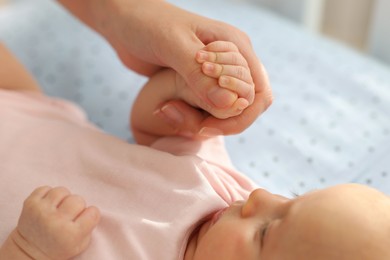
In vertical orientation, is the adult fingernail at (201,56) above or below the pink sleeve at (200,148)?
above

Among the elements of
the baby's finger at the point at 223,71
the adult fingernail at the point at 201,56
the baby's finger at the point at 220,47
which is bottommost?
the baby's finger at the point at 223,71

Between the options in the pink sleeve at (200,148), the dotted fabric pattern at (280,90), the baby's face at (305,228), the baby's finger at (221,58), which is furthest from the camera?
the dotted fabric pattern at (280,90)

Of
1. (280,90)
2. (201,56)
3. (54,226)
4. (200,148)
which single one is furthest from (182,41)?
(280,90)

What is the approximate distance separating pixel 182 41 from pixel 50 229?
28 centimetres

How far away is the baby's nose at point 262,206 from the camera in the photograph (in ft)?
2.19

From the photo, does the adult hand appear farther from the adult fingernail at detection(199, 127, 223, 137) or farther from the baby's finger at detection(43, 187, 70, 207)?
the baby's finger at detection(43, 187, 70, 207)

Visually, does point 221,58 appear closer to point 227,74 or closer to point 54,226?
point 227,74

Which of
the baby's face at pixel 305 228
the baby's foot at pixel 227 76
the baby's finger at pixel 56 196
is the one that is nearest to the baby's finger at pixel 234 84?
the baby's foot at pixel 227 76

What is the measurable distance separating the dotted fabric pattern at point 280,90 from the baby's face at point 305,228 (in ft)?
0.78

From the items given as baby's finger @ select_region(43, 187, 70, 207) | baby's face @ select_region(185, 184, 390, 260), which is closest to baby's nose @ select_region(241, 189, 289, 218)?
baby's face @ select_region(185, 184, 390, 260)

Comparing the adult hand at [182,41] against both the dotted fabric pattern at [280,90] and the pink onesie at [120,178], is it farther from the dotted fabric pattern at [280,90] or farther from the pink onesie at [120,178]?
the dotted fabric pattern at [280,90]

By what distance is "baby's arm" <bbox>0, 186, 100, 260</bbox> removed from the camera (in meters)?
0.67

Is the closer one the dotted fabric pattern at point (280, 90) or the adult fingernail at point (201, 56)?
the adult fingernail at point (201, 56)

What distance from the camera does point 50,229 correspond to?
0.66 meters
